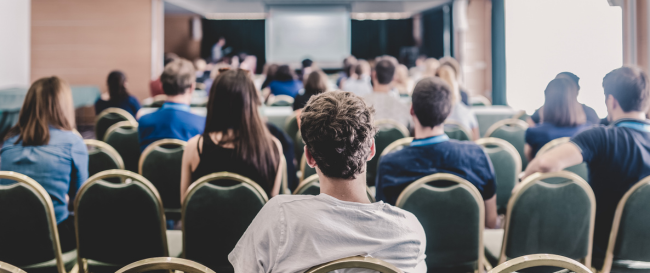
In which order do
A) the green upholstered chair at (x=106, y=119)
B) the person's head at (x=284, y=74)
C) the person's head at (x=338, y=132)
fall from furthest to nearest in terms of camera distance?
the person's head at (x=284, y=74) → the green upholstered chair at (x=106, y=119) → the person's head at (x=338, y=132)

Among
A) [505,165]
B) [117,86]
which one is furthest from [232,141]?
[117,86]

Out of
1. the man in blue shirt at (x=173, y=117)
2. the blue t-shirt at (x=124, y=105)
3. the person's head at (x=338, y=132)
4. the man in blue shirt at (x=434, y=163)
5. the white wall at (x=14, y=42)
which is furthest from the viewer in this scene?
the white wall at (x=14, y=42)

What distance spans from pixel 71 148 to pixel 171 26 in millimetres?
14499

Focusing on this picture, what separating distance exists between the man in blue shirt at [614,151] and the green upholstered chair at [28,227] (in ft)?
7.09

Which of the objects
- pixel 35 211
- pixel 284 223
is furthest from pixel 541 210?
pixel 35 211

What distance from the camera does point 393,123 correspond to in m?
3.55

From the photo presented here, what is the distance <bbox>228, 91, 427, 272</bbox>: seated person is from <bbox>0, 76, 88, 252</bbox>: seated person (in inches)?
58.6

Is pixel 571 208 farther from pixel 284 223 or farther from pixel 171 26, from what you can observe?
pixel 171 26

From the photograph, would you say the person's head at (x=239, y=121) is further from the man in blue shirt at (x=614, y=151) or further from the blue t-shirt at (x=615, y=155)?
the blue t-shirt at (x=615, y=155)

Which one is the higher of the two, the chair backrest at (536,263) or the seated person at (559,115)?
the seated person at (559,115)

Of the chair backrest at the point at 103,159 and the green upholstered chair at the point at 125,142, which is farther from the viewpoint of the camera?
the green upholstered chair at the point at 125,142

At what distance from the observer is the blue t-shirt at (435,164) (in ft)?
6.81

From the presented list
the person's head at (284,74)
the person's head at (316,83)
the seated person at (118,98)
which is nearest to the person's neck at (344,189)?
the person's head at (316,83)

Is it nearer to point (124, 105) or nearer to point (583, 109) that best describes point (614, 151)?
point (583, 109)
